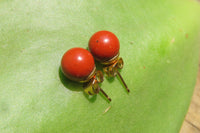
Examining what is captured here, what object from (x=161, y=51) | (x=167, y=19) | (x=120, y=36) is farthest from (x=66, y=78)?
(x=167, y=19)

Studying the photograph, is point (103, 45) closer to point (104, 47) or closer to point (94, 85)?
point (104, 47)

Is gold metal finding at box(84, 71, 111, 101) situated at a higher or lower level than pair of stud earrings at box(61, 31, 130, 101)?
lower

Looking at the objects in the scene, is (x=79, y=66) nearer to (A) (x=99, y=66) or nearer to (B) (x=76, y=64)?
(B) (x=76, y=64)

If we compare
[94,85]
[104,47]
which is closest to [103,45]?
[104,47]

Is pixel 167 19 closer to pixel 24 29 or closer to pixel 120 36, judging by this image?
pixel 120 36

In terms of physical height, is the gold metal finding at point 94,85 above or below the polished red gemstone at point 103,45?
below

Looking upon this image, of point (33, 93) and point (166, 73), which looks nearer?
point (33, 93)
